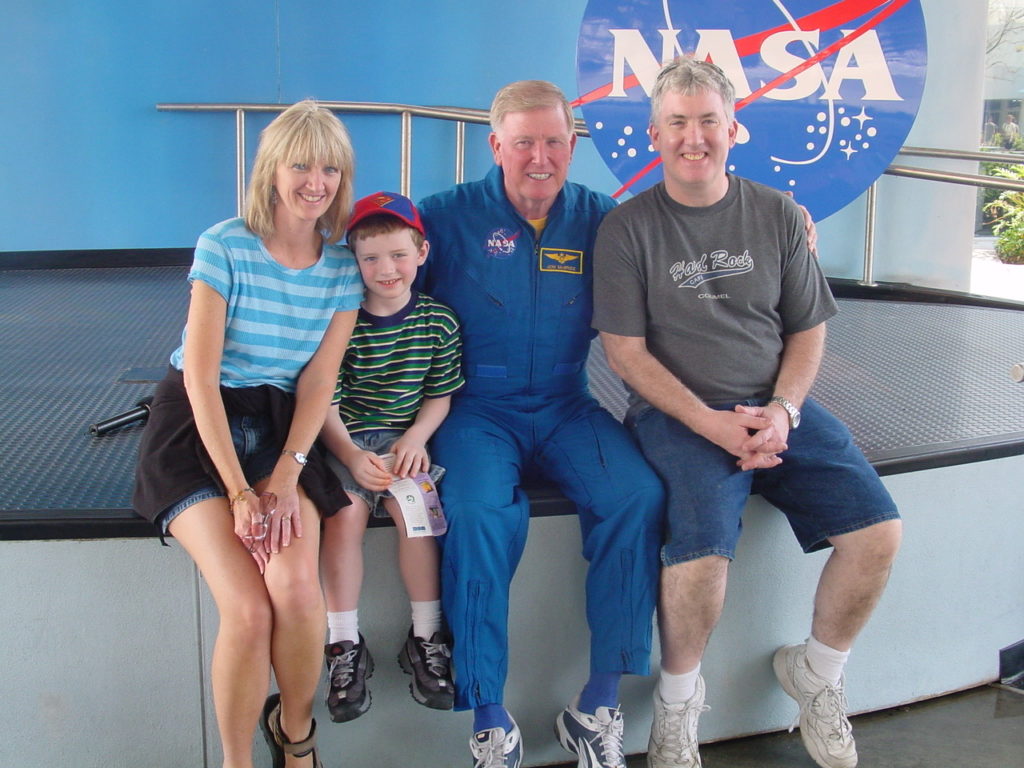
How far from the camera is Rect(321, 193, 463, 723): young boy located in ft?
5.98

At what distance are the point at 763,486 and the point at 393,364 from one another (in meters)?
0.77

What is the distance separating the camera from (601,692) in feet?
6.20

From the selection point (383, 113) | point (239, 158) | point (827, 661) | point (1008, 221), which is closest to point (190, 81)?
point (239, 158)

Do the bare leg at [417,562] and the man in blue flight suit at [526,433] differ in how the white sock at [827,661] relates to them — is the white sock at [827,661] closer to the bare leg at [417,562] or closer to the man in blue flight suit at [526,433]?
the man in blue flight suit at [526,433]

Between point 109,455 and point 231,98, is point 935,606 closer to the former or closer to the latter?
point 109,455

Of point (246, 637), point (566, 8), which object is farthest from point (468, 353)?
point (566, 8)

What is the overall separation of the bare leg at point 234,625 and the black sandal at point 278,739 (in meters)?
0.09

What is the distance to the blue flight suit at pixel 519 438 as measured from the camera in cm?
179

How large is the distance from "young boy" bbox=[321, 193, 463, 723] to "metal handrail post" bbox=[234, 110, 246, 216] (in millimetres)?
3134

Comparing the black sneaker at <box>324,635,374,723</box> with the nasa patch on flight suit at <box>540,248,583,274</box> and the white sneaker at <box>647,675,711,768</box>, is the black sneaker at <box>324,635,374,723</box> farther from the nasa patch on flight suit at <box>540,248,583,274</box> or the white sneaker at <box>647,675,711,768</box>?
the nasa patch on flight suit at <box>540,248,583,274</box>

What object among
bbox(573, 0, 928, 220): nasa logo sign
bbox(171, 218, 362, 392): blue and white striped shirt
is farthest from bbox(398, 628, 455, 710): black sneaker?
bbox(573, 0, 928, 220): nasa logo sign

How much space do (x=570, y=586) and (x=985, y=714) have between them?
3.45 ft

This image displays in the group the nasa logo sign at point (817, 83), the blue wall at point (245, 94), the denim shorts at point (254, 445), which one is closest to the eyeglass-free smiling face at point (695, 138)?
the denim shorts at point (254, 445)

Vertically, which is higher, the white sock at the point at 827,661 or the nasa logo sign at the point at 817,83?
the nasa logo sign at the point at 817,83
